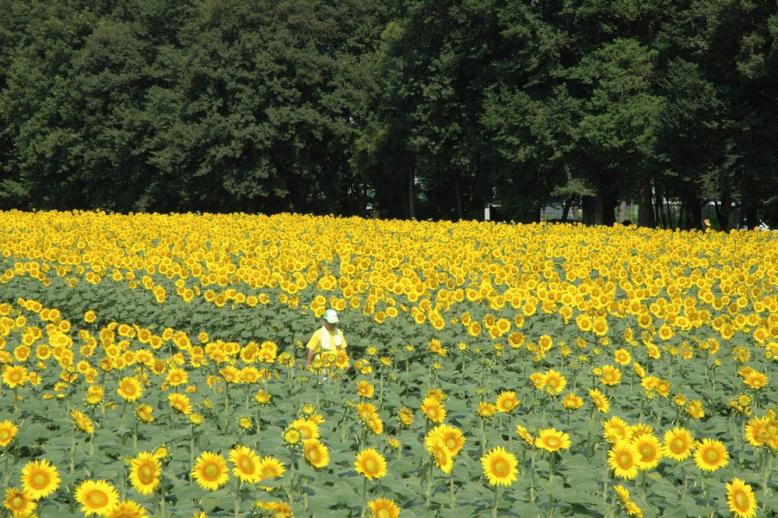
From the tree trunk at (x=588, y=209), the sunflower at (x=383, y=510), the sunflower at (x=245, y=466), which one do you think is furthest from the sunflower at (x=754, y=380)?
the tree trunk at (x=588, y=209)

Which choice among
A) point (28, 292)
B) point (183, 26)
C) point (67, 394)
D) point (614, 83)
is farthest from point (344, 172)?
point (67, 394)

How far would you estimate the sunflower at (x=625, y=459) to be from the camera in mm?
3828

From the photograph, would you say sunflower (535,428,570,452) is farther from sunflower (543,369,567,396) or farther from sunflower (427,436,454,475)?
sunflower (543,369,567,396)

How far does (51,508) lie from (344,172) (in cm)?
4683

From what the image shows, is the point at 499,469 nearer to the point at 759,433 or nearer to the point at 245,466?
the point at 245,466

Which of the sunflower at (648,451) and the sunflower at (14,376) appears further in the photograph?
the sunflower at (14,376)

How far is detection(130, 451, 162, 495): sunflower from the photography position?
3.53 metres

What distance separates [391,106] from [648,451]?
37.8m

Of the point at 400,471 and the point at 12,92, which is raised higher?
the point at 12,92

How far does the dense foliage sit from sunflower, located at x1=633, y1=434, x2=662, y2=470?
82.9ft

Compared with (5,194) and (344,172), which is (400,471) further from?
(5,194)

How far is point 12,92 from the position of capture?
175 ft

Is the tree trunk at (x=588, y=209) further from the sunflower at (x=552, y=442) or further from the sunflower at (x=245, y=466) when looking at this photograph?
the sunflower at (x=245, y=466)

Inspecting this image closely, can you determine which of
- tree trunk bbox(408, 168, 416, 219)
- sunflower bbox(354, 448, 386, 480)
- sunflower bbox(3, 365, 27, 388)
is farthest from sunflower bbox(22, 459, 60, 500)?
tree trunk bbox(408, 168, 416, 219)
